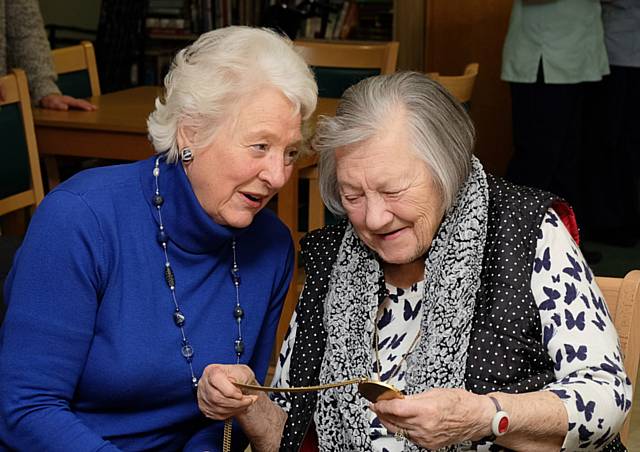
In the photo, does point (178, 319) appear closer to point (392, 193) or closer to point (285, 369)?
point (285, 369)

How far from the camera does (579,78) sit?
431cm

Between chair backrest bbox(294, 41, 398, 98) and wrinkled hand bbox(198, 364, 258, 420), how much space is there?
96.4 inches

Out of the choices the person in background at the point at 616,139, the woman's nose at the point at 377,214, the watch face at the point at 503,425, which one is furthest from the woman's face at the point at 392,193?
the person in background at the point at 616,139

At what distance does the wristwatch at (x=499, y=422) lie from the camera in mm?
1438

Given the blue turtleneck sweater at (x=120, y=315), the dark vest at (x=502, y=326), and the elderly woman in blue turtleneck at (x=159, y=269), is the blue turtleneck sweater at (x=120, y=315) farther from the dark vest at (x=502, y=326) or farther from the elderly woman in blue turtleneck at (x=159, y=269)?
the dark vest at (x=502, y=326)

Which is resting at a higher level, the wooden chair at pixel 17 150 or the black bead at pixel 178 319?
the black bead at pixel 178 319

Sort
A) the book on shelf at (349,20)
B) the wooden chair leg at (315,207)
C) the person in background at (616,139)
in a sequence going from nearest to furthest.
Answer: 1. the wooden chair leg at (315,207)
2. the person in background at (616,139)
3. the book on shelf at (349,20)

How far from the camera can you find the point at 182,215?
1681 mm

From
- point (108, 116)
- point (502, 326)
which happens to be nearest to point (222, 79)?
point (502, 326)

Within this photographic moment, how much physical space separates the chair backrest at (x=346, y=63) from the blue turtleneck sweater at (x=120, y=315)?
7.26 ft

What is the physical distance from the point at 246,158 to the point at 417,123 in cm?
27

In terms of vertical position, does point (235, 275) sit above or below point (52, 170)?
above

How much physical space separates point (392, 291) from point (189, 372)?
359mm

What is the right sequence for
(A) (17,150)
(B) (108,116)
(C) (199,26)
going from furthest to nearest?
(C) (199,26) < (B) (108,116) < (A) (17,150)
